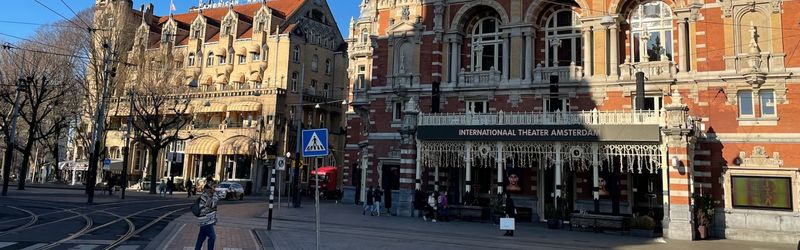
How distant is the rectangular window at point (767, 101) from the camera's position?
23234mm

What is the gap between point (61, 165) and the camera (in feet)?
212

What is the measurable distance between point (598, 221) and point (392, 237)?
9875 mm

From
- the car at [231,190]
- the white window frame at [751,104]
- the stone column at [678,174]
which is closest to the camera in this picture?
the stone column at [678,174]

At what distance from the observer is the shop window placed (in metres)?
23.6

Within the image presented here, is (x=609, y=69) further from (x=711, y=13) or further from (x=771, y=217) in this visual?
(x=771, y=217)

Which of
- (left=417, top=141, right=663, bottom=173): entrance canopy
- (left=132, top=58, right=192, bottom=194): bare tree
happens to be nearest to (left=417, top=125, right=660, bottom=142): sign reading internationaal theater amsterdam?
(left=417, top=141, right=663, bottom=173): entrance canopy

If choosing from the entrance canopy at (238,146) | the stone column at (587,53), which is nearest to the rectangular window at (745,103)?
the stone column at (587,53)

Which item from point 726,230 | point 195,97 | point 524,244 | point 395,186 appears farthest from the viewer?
point 195,97

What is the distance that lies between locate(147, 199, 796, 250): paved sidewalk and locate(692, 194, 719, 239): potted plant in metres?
0.80

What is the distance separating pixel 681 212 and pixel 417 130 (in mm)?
12230

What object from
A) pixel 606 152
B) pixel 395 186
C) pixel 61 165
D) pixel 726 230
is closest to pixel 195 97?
pixel 61 165

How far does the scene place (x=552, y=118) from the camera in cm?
2419

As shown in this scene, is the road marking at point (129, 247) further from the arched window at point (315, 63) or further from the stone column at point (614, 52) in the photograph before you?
the arched window at point (315, 63)

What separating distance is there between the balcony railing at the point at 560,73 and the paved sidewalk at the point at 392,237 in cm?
836
